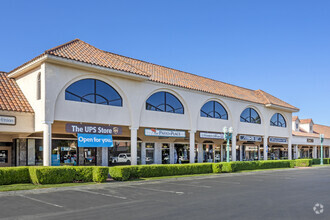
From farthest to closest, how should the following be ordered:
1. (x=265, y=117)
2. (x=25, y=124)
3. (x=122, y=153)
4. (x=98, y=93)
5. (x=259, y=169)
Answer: (x=265, y=117) < (x=259, y=169) < (x=122, y=153) < (x=98, y=93) < (x=25, y=124)

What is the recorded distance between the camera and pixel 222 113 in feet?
98.1

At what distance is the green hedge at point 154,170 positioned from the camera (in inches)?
728

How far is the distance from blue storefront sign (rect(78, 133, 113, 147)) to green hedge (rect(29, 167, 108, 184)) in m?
2.12

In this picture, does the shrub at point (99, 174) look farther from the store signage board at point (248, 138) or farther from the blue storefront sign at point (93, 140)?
Result: the store signage board at point (248, 138)

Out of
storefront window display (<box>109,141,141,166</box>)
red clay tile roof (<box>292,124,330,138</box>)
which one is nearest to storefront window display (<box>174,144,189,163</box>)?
storefront window display (<box>109,141,141,166</box>)

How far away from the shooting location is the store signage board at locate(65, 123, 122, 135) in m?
18.7

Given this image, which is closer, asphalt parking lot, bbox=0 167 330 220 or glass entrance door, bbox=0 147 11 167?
asphalt parking lot, bbox=0 167 330 220

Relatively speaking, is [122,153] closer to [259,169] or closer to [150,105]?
[150,105]

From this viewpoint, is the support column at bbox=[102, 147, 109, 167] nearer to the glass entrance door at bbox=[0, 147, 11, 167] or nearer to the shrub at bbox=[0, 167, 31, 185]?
the glass entrance door at bbox=[0, 147, 11, 167]

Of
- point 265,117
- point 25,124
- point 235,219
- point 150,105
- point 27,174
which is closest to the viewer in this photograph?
point 235,219

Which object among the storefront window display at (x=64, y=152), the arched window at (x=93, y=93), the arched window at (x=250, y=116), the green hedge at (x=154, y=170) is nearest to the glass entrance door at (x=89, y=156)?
the storefront window display at (x=64, y=152)

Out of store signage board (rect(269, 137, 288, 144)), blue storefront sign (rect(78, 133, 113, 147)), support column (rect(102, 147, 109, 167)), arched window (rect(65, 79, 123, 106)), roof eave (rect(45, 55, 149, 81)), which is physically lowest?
support column (rect(102, 147, 109, 167))

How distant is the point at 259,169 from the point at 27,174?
20871 mm

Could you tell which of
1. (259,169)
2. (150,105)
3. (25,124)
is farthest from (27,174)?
(259,169)
